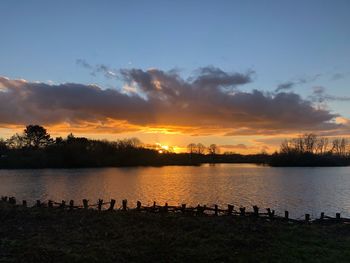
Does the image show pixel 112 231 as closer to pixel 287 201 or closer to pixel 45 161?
pixel 287 201

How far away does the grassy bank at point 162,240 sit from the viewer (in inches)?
589

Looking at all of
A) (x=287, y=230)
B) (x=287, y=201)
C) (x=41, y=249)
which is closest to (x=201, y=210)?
(x=287, y=230)

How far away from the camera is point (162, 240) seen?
17.3m

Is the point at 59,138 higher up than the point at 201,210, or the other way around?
the point at 59,138

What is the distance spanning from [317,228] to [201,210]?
712 centimetres

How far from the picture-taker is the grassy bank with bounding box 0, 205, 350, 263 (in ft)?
49.1

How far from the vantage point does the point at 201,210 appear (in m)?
26.3

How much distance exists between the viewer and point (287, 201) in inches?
2212

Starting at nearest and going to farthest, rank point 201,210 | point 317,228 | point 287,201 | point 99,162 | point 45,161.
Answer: point 317,228 < point 201,210 < point 287,201 < point 45,161 < point 99,162

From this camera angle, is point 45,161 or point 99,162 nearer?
point 45,161

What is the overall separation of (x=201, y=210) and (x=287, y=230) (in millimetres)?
7071

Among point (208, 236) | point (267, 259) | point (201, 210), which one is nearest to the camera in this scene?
point (267, 259)

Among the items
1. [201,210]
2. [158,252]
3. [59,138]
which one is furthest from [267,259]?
[59,138]

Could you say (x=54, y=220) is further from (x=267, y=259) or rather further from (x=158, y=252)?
(x=267, y=259)
